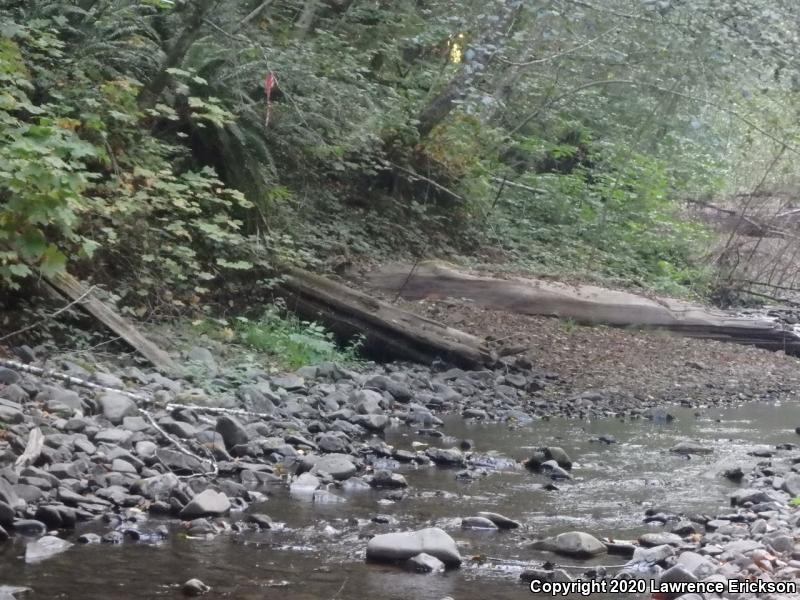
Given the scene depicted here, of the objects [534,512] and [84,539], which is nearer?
[84,539]

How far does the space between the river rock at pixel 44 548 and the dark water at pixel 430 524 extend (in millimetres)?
58

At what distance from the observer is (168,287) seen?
33.0 ft

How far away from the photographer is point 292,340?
10234 millimetres

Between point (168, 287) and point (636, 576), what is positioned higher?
point (636, 576)

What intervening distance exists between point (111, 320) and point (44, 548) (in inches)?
163

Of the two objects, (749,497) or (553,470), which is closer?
(749,497)

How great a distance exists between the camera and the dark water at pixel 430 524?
4.52 meters

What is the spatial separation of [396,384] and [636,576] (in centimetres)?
497

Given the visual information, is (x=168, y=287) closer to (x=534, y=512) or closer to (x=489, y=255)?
(x=534, y=512)

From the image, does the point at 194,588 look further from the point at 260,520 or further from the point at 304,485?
the point at 304,485

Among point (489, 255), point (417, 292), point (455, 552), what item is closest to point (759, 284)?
point (489, 255)

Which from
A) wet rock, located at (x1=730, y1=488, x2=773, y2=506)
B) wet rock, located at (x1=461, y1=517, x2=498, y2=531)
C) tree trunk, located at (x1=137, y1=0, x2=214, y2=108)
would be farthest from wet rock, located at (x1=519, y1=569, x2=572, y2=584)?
tree trunk, located at (x1=137, y1=0, x2=214, y2=108)

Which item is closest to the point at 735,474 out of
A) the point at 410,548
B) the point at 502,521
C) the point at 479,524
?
the point at 502,521

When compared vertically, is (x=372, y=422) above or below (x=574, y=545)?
below
